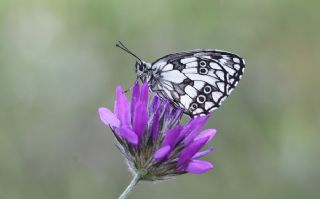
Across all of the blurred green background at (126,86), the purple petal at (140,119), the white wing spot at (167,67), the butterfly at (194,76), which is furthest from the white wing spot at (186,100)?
the blurred green background at (126,86)

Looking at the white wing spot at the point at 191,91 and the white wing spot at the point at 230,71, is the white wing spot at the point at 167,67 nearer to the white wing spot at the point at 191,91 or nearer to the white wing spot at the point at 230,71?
the white wing spot at the point at 191,91

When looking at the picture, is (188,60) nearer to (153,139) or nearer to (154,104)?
(154,104)

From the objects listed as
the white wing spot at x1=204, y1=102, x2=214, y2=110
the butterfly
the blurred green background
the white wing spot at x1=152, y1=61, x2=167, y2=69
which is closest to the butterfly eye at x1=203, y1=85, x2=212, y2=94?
the butterfly

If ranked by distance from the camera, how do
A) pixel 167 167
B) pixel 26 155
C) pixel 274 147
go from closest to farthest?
1. pixel 167 167
2. pixel 26 155
3. pixel 274 147

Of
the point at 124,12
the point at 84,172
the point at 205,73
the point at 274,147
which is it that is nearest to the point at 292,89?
the point at 274,147

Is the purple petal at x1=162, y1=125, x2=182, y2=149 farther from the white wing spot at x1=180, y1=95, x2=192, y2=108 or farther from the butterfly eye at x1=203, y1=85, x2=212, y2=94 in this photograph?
the butterfly eye at x1=203, y1=85, x2=212, y2=94

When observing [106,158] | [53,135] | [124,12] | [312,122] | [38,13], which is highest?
[38,13]

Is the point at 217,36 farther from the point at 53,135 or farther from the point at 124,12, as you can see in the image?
the point at 53,135

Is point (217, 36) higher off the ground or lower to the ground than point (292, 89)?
higher
